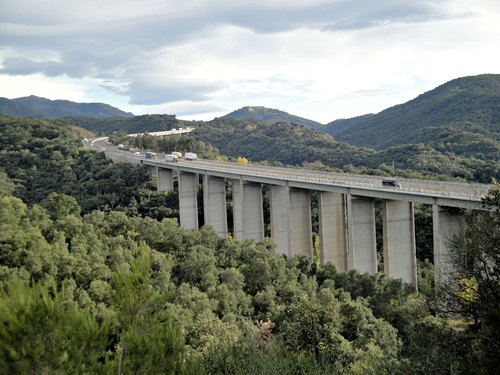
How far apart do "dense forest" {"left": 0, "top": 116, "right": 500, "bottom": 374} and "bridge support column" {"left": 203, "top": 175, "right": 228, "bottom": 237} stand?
19519 millimetres

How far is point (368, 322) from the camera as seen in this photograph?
76.6ft

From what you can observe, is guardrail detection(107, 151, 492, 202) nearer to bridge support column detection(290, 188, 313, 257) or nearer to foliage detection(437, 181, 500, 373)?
bridge support column detection(290, 188, 313, 257)

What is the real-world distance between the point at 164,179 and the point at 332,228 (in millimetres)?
36824

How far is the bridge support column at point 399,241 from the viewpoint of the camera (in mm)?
37438

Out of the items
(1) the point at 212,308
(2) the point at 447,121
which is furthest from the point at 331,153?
(1) the point at 212,308

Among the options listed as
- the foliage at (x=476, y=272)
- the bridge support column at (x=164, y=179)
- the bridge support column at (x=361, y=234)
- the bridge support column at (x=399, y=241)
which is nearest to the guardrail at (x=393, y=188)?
the bridge support column at (x=361, y=234)

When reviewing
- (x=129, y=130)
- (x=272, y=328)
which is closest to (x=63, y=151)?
Result: (x=272, y=328)

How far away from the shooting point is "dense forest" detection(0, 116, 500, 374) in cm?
940

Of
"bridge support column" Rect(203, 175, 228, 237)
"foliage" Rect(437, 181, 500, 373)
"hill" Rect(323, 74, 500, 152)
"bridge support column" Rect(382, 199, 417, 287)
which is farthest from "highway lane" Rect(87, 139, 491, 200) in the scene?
"hill" Rect(323, 74, 500, 152)

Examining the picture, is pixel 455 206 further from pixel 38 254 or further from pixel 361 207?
pixel 38 254

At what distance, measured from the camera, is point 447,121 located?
12088cm

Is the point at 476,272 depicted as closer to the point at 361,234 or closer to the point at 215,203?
the point at 361,234

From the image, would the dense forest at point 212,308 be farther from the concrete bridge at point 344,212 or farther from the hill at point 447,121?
the hill at point 447,121

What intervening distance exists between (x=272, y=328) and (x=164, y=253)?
18.4 metres
